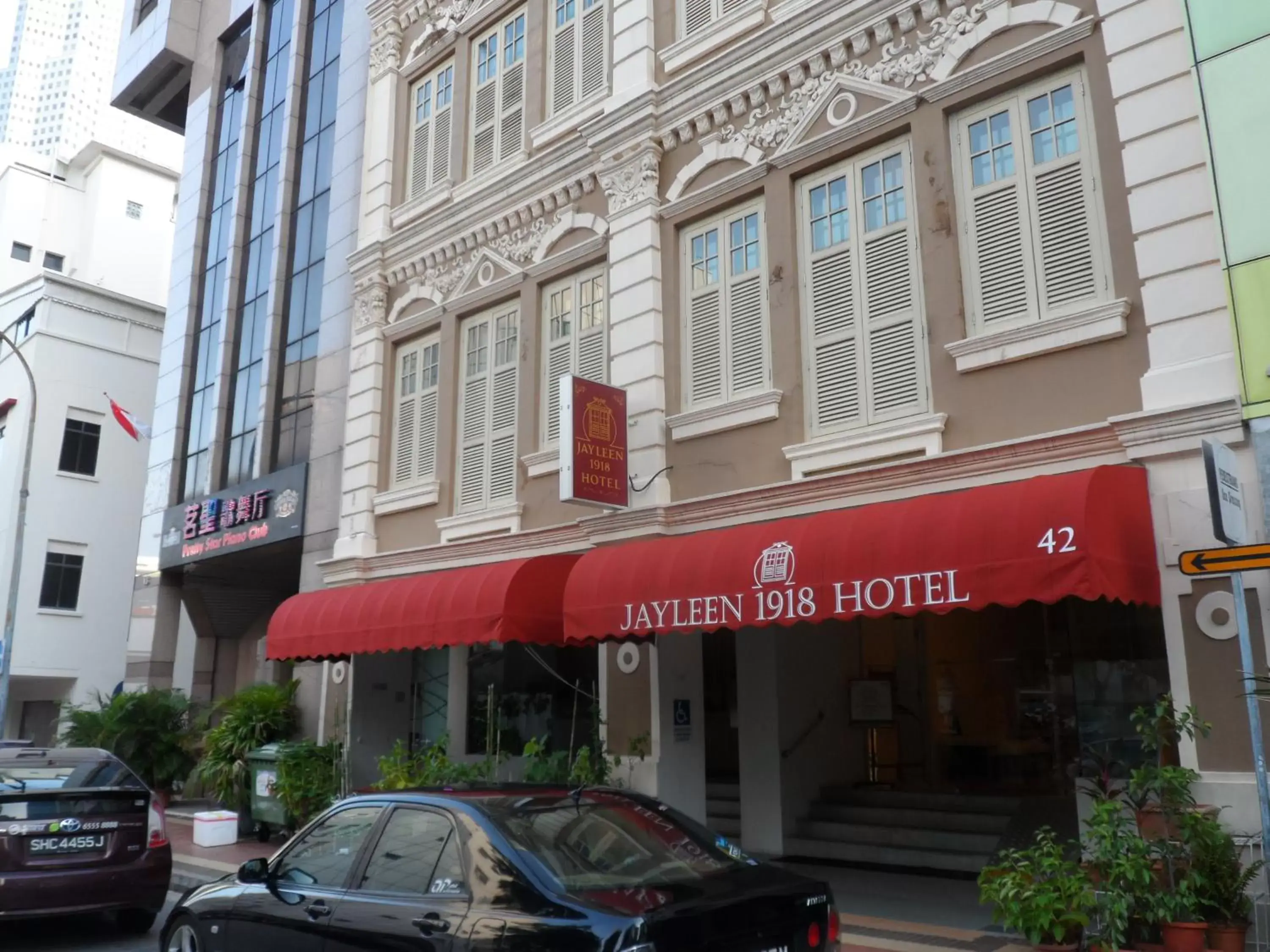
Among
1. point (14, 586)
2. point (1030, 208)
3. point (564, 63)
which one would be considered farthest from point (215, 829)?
point (1030, 208)

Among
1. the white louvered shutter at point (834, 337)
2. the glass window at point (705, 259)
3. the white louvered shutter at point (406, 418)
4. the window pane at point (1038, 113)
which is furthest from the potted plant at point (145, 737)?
the window pane at point (1038, 113)

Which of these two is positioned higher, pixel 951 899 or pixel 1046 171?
pixel 1046 171

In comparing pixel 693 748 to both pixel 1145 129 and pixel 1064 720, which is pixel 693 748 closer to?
pixel 1064 720

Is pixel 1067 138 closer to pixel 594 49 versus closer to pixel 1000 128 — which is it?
pixel 1000 128

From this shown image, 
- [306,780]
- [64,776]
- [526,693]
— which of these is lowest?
[306,780]

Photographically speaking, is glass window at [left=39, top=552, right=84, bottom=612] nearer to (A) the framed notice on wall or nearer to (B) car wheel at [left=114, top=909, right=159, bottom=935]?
(B) car wheel at [left=114, top=909, right=159, bottom=935]

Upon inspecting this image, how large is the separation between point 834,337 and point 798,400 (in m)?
0.72

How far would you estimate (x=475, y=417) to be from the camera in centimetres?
1461

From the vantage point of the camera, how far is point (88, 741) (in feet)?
62.3

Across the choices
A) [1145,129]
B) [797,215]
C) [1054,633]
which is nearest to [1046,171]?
[1145,129]

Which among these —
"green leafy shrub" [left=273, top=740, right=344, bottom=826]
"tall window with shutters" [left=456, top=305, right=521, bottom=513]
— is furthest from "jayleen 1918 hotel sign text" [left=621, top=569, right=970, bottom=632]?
"green leafy shrub" [left=273, top=740, right=344, bottom=826]

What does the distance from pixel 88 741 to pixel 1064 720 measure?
16.1 meters

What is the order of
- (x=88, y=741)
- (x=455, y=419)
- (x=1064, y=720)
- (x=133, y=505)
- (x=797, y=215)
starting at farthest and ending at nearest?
(x=133, y=505) < (x=88, y=741) < (x=455, y=419) < (x=1064, y=720) < (x=797, y=215)

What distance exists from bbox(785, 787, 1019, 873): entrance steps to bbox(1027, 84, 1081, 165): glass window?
21.9ft
